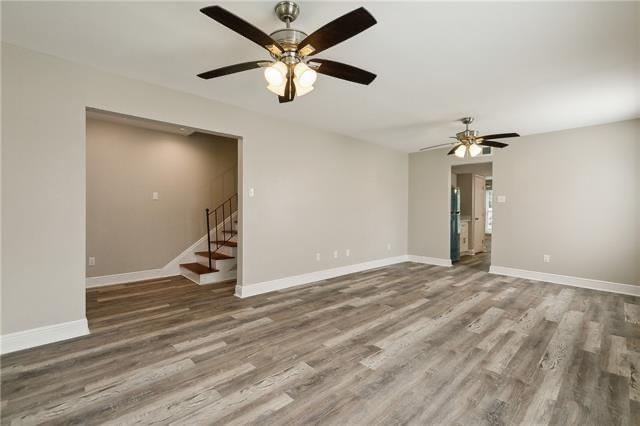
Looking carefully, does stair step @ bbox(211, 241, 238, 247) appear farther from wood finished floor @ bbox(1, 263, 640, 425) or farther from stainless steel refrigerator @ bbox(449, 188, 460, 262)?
stainless steel refrigerator @ bbox(449, 188, 460, 262)

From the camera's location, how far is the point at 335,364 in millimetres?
2352

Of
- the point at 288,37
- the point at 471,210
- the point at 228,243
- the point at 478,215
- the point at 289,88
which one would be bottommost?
the point at 228,243

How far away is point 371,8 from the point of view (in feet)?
6.57

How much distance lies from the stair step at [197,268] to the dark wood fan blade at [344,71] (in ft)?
12.7

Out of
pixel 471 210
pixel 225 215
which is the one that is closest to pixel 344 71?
pixel 225 215

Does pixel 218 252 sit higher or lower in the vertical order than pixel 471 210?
lower

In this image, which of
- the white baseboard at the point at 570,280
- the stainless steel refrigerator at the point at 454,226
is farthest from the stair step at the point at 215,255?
the white baseboard at the point at 570,280

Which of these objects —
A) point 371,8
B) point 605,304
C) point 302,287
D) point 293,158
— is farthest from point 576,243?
point 371,8

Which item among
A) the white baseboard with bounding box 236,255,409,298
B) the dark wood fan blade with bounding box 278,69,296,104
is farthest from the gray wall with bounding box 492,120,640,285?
the dark wood fan blade with bounding box 278,69,296,104

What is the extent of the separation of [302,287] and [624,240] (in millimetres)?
5030

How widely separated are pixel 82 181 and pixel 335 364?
2.98m

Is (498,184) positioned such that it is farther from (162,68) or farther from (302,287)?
(162,68)

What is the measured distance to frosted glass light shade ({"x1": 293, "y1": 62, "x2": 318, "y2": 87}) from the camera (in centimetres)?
207

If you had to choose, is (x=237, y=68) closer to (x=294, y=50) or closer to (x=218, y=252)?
(x=294, y=50)
